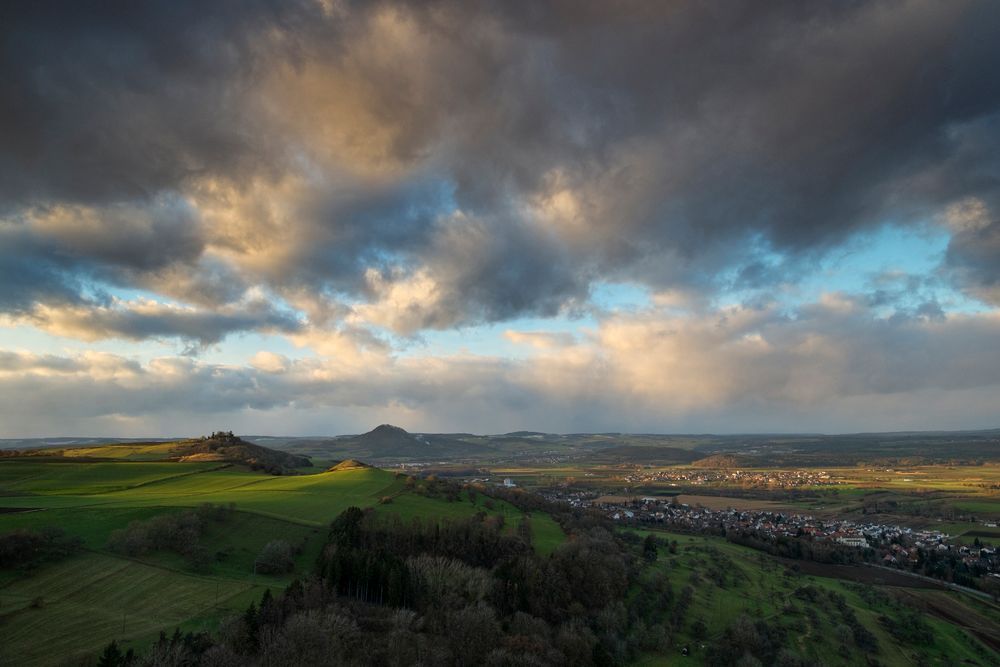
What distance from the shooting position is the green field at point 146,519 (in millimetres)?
40906

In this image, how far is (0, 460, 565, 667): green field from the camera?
40906 mm

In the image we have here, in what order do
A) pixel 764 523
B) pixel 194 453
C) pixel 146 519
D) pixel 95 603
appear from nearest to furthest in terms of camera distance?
pixel 95 603, pixel 146 519, pixel 764 523, pixel 194 453

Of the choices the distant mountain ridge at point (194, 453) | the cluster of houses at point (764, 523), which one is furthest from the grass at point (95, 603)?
the cluster of houses at point (764, 523)

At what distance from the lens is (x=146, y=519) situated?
209 feet

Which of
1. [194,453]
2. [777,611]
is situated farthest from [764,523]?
[194,453]

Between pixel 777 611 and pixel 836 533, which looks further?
pixel 836 533

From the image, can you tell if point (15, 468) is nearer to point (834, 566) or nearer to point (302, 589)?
point (302, 589)

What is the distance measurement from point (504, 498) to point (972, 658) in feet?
282

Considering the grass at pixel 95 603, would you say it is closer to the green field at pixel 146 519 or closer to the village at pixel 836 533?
the green field at pixel 146 519

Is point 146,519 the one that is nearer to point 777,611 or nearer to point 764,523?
point 777,611

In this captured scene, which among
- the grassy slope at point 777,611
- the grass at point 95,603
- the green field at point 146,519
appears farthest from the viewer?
the grassy slope at point 777,611

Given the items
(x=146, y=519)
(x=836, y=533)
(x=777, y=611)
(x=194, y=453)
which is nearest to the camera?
(x=146, y=519)

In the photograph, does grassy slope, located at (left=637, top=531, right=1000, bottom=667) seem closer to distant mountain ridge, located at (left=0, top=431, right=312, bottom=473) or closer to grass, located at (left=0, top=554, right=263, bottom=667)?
grass, located at (left=0, top=554, right=263, bottom=667)

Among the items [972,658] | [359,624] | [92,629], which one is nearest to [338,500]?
[359,624]
